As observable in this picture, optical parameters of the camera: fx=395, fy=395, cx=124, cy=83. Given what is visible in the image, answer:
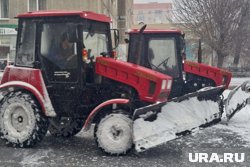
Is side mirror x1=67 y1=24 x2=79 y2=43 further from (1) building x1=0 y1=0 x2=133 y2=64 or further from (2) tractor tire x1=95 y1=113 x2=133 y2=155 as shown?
(1) building x1=0 y1=0 x2=133 y2=64

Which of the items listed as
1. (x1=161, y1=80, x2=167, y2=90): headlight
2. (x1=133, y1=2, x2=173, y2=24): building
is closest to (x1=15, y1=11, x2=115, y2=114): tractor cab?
(x1=161, y1=80, x2=167, y2=90): headlight

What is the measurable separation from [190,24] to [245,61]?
5750 millimetres

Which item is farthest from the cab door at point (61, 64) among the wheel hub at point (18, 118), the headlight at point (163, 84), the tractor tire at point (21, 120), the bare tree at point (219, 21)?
the bare tree at point (219, 21)

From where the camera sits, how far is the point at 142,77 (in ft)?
21.5

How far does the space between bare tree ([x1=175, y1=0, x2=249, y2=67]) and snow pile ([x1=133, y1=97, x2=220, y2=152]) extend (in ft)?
55.6

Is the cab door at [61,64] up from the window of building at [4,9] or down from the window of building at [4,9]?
down

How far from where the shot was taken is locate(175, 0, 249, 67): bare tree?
74.9 ft

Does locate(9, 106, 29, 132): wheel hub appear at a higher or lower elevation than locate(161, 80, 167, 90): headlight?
lower

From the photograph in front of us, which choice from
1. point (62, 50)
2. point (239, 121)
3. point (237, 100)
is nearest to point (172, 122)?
point (62, 50)

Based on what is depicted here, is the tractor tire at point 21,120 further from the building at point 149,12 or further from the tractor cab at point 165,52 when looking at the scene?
the building at point 149,12

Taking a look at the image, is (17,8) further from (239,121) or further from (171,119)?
(171,119)

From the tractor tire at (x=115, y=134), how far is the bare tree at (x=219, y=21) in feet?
58.1

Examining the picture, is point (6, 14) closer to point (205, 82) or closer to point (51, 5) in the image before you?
point (51, 5)

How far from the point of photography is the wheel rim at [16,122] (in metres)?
6.97
